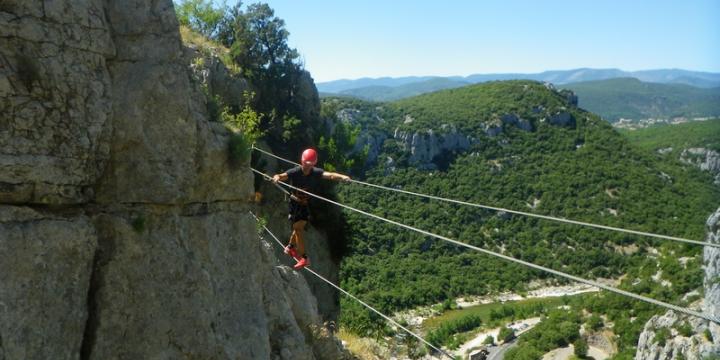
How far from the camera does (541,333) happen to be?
2427 inches

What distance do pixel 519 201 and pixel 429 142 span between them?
19411 mm

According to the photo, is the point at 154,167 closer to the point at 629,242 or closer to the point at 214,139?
the point at 214,139

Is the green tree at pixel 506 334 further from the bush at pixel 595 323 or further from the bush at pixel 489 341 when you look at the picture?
the bush at pixel 595 323

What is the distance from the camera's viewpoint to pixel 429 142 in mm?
102000

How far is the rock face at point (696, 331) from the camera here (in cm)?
3266

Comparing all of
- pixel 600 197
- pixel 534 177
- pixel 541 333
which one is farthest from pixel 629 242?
pixel 541 333

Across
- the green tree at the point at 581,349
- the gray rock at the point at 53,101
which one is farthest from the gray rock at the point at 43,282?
the green tree at the point at 581,349

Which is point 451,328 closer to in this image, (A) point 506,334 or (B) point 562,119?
(A) point 506,334

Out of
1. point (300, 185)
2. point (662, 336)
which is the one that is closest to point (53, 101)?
point (300, 185)

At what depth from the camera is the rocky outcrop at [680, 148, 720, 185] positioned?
102m

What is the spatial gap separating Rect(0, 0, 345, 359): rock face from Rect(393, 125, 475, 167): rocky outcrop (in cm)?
9143

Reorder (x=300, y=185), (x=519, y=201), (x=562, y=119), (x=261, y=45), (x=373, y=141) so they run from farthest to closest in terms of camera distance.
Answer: (x=562, y=119)
(x=373, y=141)
(x=519, y=201)
(x=261, y=45)
(x=300, y=185)

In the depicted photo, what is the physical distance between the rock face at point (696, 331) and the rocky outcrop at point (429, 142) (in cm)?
6160

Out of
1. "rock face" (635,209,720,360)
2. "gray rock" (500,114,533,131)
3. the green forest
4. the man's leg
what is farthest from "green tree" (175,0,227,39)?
"gray rock" (500,114,533,131)
